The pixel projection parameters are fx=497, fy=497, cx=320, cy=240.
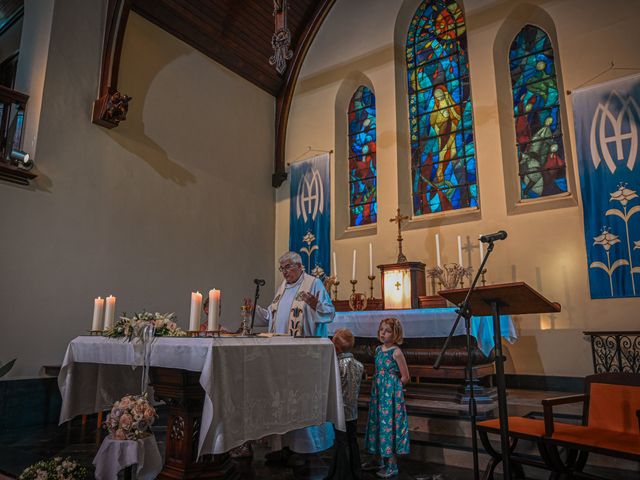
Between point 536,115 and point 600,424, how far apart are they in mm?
5313

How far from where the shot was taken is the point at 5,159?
19.1 ft

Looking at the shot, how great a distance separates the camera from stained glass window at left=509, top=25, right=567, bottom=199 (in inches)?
284

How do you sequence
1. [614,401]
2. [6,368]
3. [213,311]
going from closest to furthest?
1. [213,311]
2. [614,401]
3. [6,368]

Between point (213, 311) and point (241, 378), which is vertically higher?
point (213, 311)

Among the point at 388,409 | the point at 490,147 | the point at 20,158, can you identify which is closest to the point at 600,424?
the point at 388,409

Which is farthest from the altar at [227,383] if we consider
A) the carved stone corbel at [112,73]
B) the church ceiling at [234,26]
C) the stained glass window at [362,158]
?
the church ceiling at [234,26]

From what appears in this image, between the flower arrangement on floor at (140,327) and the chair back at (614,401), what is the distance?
9.48ft

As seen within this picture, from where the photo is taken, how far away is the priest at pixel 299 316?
3.95 meters

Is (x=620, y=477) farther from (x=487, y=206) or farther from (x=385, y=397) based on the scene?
(x=487, y=206)

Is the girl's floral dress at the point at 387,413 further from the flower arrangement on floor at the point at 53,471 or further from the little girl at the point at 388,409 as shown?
the flower arrangement on floor at the point at 53,471

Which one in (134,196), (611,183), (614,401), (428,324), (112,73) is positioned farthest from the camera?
(134,196)

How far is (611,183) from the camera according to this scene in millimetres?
6383

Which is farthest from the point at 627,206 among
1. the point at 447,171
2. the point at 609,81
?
the point at 447,171

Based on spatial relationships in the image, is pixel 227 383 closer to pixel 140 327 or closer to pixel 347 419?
pixel 140 327
